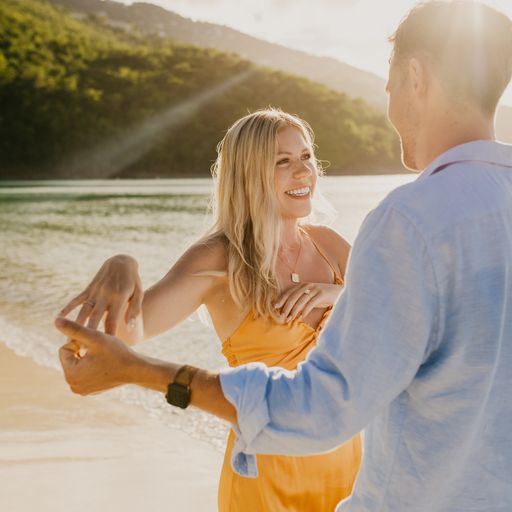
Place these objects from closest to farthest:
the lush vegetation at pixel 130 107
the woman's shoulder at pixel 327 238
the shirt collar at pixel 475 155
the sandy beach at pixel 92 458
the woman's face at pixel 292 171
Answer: the shirt collar at pixel 475 155, the woman's face at pixel 292 171, the woman's shoulder at pixel 327 238, the sandy beach at pixel 92 458, the lush vegetation at pixel 130 107

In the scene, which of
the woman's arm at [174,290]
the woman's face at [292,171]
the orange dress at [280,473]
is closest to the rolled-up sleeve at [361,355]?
the woman's arm at [174,290]

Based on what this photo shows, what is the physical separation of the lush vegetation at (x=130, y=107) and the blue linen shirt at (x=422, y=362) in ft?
244

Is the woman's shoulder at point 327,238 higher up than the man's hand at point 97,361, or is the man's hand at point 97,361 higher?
the man's hand at point 97,361

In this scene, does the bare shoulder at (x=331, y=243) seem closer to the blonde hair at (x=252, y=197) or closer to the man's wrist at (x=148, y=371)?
the blonde hair at (x=252, y=197)

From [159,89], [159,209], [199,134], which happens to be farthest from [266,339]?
[159,89]

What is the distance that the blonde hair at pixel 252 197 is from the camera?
264 centimetres

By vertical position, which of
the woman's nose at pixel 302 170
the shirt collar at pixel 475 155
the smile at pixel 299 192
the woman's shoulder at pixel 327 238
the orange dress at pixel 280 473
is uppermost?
the shirt collar at pixel 475 155

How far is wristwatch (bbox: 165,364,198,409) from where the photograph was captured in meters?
1.14

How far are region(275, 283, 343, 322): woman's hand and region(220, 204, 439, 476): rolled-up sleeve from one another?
4.84 ft

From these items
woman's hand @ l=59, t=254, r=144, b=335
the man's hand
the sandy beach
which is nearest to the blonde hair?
woman's hand @ l=59, t=254, r=144, b=335

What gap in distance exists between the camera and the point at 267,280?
2584mm

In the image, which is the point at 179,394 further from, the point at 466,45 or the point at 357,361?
the point at 466,45

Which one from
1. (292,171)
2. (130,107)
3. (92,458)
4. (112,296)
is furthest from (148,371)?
(130,107)

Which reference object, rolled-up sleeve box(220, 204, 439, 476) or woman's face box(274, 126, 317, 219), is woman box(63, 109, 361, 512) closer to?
woman's face box(274, 126, 317, 219)
